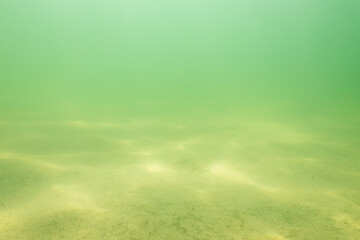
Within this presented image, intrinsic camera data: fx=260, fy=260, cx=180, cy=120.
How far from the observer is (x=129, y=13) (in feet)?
284

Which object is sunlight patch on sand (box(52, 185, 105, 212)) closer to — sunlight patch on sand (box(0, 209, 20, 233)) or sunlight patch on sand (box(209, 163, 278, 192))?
sunlight patch on sand (box(0, 209, 20, 233))

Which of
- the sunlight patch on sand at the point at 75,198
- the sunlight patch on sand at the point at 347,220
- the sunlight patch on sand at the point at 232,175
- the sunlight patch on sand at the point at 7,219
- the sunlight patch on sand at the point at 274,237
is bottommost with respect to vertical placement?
the sunlight patch on sand at the point at 232,175

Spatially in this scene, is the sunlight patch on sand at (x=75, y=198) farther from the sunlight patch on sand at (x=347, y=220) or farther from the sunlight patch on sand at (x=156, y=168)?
the sunlight patch on sand at (x=347, y=220)

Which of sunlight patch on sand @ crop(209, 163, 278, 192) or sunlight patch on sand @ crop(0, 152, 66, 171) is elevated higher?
sunlight patch on sand @ crop(0, 152, 66, 171)

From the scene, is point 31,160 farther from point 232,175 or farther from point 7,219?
point 232,175

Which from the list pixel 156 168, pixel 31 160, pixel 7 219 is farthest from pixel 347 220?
pixel 31 160

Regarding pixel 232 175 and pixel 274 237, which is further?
pixel 232 175

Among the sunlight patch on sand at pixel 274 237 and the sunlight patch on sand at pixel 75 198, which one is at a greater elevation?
the sunlight patch on sand at pixel 75 198

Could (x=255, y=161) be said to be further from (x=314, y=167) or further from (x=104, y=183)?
(x=104, y=183)

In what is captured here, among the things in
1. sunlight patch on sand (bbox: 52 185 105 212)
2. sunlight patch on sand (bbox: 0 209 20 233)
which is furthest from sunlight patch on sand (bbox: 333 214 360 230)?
sunlight patch on sand (bbox: 0 209 20 233)

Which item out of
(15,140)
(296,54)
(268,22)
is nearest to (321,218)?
(15,140)

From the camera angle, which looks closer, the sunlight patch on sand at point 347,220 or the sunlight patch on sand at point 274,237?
the sunlight patch on sand at point 274,237

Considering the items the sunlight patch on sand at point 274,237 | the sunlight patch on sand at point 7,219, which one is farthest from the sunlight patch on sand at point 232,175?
the sunlight patch on sand at point 7,219

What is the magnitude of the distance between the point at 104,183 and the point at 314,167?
2651 mm
